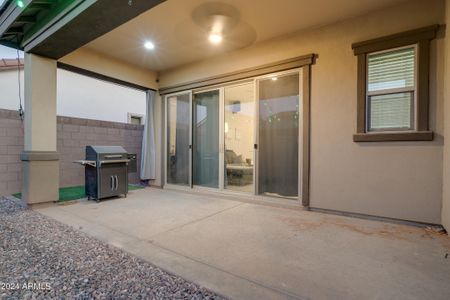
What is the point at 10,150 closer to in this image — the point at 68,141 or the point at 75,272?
the point at 68,141

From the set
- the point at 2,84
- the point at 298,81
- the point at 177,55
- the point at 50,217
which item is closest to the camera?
the point at 50,217

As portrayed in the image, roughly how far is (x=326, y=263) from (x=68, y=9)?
391 cm

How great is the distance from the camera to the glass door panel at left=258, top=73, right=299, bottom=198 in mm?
3750

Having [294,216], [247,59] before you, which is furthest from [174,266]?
[247,59]

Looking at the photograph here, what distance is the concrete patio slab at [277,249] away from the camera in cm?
158

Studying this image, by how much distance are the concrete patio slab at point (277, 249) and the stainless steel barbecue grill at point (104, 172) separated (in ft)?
1.62

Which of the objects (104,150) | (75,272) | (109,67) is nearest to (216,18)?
(109,67)

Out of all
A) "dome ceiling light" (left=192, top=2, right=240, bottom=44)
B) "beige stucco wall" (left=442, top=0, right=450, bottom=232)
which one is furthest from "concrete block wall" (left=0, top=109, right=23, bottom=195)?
"beige stucco wall" (left=442, top=0, right=450, bottom=232)

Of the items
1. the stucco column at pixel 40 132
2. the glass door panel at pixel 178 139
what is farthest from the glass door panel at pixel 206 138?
the stucco column at pixel 40 132

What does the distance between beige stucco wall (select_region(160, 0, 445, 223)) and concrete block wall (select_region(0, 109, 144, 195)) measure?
169 inches

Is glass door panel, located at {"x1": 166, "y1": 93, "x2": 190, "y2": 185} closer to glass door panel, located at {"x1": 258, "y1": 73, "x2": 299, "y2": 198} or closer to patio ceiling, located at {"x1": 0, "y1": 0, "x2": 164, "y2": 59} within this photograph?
glass door panel, located at {"x1": 258, "y1": 73, "x2": 299, "y2": 198}

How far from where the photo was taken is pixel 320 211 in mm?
3475

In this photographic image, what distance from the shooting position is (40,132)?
353 cm

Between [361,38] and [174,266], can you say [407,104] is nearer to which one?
[361,38]
